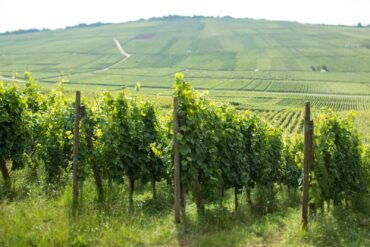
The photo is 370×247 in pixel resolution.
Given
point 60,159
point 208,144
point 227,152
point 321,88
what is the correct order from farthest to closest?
1. point 321,88
2. point 60,159
3. point 227,152
4. point 208,144

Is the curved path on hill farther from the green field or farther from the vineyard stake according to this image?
the vineyard stake

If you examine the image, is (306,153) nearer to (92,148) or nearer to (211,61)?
(92,148)

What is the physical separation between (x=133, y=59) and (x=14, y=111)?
479 ft

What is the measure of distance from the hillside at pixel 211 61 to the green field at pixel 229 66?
0.27m

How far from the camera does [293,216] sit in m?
10.8

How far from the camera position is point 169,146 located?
10.1m

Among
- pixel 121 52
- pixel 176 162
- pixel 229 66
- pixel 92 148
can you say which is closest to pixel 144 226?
pixel 176 162

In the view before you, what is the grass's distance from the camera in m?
7.79

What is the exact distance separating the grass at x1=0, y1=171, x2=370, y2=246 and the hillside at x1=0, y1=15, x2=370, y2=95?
3840 inches

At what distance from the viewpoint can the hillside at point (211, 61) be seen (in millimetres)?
114250

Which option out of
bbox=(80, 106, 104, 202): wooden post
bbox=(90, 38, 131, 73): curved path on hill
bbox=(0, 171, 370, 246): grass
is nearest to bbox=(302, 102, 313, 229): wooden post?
bbox=(0, 171, 370, 246): grass

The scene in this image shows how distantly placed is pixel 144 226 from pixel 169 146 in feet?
7.68

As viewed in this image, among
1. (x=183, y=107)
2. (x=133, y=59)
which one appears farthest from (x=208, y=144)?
(x=133, y=59)

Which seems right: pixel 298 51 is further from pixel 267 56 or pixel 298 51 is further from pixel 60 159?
pixel 60 159
